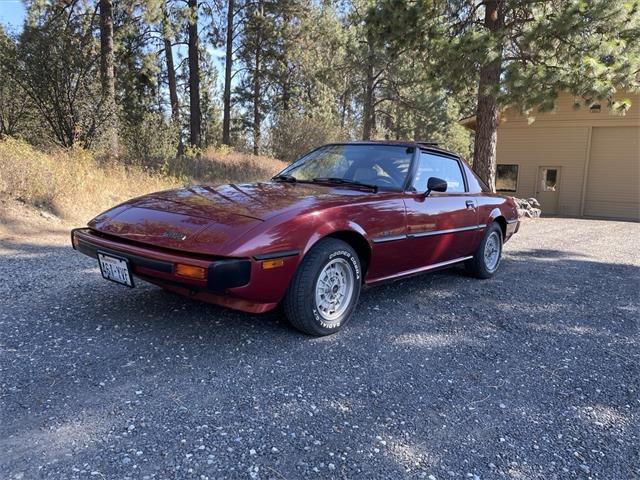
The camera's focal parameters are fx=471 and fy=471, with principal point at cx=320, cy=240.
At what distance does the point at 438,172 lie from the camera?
15.8 ft

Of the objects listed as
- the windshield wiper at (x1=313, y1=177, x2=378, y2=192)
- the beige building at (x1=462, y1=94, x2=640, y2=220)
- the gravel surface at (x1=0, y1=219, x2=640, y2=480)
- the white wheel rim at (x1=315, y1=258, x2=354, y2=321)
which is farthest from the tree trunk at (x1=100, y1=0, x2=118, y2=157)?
the beige building at (x1=462, y1=94, x2=640, y2=220)

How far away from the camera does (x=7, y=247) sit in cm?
587

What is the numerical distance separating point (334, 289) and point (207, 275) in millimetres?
1092

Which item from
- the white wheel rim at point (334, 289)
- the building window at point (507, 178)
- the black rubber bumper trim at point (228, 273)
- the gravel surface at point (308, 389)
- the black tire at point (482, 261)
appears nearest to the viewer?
the gravel surface at point (308, 389)

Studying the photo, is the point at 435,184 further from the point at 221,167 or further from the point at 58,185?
the point at 221,167

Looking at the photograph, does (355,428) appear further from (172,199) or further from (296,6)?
(296,6)

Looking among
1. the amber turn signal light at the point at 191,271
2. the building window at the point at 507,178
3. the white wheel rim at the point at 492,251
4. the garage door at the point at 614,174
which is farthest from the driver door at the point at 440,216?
the building window at the point at 507,178

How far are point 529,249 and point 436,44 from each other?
19.2 ft

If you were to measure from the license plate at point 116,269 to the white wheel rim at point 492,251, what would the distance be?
4.00 meters

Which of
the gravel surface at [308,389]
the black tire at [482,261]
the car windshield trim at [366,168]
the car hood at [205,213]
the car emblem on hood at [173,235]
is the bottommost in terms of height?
the gravel surface at [308,389]

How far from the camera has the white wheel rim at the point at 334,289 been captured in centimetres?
340

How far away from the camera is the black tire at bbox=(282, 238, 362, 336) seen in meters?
3.21

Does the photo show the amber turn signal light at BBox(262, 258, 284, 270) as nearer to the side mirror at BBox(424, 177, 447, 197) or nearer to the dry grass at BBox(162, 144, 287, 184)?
the side mirror at BBox(424, 177, 447, 197)

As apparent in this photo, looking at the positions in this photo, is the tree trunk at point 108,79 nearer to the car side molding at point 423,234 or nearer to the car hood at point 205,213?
the car hood at point 205,213
